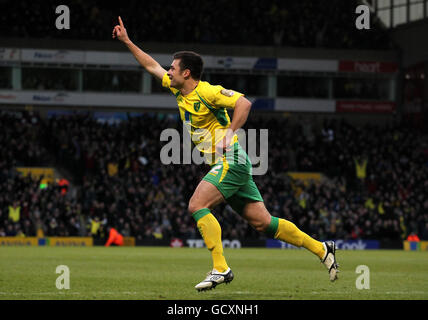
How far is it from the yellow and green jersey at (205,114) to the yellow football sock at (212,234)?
86 centimetres

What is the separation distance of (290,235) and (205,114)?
76.2 inches

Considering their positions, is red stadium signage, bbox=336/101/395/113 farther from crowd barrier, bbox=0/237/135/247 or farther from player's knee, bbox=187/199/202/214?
player's knee, bbox=187/199/202/214

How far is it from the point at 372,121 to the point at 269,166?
10538 millimetres

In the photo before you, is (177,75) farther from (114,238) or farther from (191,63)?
(114,238)

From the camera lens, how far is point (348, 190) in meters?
36.8

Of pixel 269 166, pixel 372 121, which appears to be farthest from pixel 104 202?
pixel 372 121

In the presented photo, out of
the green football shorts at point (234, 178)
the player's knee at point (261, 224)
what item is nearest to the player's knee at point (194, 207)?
the green football shorts at point (234, 178)

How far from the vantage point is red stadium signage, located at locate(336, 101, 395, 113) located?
145 ft

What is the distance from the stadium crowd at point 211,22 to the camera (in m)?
39.9

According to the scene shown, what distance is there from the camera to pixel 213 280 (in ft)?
29.0

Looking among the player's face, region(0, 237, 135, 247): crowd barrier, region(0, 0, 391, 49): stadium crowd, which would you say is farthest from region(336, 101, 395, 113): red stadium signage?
the player's face

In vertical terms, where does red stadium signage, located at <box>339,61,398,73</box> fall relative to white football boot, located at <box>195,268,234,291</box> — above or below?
above

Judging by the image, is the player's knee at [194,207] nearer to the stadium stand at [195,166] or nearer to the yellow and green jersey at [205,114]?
the yellow and green jersey at [205,114]

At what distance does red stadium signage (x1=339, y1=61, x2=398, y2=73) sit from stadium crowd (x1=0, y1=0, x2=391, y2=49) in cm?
94
